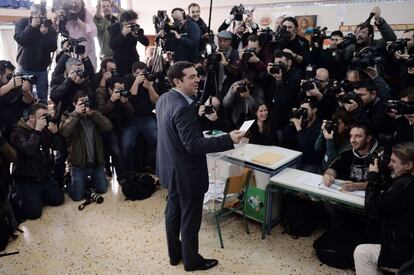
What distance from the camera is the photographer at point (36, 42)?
12.9ft

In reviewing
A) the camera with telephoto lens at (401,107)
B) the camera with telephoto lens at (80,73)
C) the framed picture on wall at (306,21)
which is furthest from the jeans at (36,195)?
the framed picture on wall at (306,21)

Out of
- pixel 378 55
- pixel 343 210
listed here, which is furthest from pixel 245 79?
pixel 343 210

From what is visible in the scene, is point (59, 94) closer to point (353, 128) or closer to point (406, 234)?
point (353, 128)

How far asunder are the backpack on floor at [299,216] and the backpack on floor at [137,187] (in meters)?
1.47

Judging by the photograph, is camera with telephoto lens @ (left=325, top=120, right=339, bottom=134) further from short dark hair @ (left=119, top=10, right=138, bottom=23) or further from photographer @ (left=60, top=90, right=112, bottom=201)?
short dark hair @ (left=119, top=10, right=138, bottom=23)

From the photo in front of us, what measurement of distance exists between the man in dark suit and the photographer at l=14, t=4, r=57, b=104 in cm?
252

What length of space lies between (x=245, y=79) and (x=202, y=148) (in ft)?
5.86

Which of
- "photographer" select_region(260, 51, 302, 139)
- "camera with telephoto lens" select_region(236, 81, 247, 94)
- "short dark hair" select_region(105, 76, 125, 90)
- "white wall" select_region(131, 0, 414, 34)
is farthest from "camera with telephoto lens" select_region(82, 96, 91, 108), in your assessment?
"white wall" select_region(131, 0, 414, 34)

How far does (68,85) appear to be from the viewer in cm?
353

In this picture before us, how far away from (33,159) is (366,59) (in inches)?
125

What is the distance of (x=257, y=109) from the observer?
3.37 meters

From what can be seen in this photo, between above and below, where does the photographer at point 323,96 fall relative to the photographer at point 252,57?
below

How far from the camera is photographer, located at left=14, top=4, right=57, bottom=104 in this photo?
3930mm

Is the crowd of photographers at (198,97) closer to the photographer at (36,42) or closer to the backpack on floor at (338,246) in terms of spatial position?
the photographer at (36,42)
